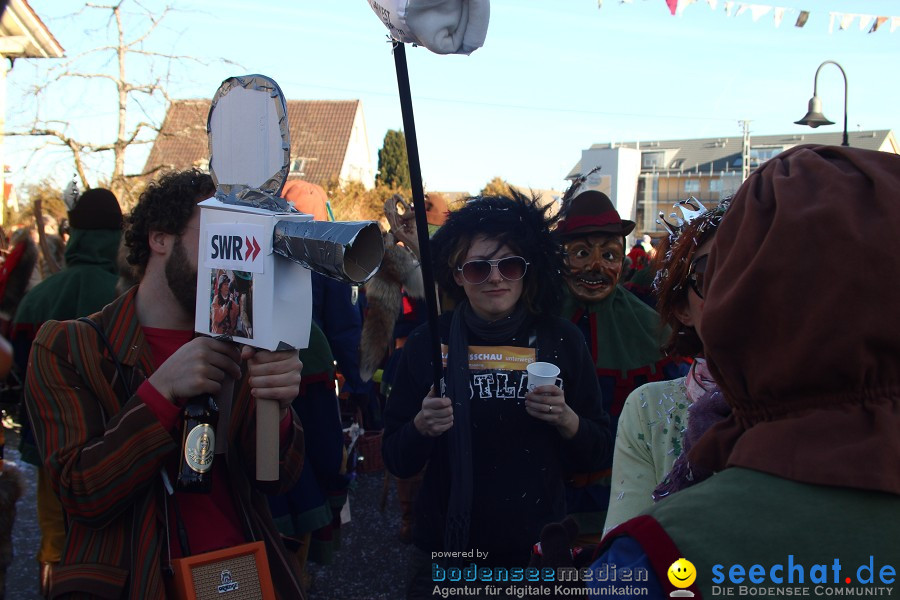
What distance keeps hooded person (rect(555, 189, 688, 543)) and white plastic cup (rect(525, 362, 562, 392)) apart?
98 centimetres

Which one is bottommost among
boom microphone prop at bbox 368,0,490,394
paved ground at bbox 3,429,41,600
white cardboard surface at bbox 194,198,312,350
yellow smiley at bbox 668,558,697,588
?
paved ground at bbox 3,429,41,600

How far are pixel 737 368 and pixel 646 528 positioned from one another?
267mm

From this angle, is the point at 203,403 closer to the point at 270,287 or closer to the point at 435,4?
the point at 270,287

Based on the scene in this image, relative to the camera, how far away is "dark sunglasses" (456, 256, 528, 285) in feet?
9.36

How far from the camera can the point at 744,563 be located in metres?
0.96

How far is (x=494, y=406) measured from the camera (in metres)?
2.70

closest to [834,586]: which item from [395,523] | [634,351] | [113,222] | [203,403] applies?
[203,403]

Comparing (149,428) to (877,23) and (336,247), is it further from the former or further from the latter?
(877,23)

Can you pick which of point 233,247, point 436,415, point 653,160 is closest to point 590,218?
point 436,415

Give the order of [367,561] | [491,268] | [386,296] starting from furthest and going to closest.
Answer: [386,296] → [367,561] → [491,268]

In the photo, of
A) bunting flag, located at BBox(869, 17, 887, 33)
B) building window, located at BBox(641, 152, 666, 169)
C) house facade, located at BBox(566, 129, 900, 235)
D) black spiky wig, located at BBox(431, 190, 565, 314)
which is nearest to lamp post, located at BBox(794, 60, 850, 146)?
bunting flag, located at BBox(869, 17, 887, 33)

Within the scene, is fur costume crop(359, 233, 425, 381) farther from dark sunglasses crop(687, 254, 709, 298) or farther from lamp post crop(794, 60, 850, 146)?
lamp post crop(794, 60, 850, 146)

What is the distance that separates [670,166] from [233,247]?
262ft

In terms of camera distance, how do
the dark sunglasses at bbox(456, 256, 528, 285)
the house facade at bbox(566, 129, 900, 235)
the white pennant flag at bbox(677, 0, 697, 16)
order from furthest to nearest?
the house facade at bbox(566, 129, 900, 235), the white pennant flag at bbox(677, 0, 697, 16), the dark sunglasses at bbox(456, 256, 528, 285)
